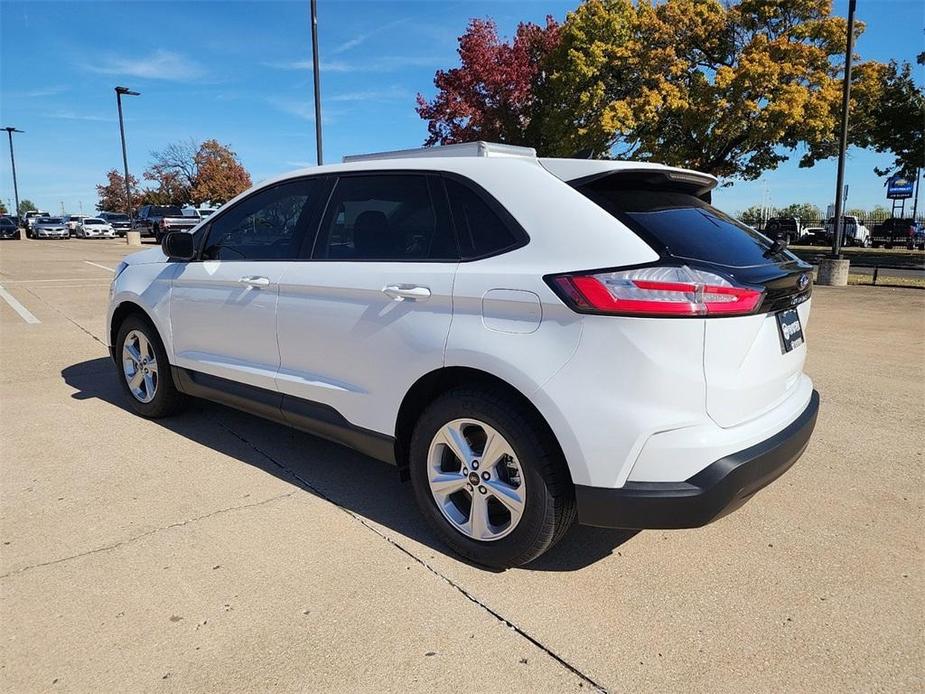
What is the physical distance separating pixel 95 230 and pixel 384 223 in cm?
5079

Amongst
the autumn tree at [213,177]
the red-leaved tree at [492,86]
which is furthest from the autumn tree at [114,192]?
the red-leaved tree at [492,86]

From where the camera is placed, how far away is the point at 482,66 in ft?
88.0

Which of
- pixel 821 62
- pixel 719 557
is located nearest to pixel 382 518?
pixel 719 557

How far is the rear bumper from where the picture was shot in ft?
7.61

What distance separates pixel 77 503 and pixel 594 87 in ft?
78.6

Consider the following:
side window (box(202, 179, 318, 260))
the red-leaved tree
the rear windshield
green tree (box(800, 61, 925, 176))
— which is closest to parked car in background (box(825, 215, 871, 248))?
green tree (box(800, 61, 925, 176))

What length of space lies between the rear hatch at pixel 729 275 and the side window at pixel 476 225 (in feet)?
1.14

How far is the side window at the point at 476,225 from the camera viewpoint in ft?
8.87

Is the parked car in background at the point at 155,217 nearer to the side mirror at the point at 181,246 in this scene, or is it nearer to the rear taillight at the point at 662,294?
the side mirror at the point at 181,246

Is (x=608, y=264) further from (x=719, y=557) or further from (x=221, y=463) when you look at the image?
(x=221, y=463)

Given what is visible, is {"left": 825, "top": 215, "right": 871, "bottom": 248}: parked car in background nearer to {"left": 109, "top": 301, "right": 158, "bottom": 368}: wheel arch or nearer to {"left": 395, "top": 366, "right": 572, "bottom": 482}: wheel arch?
{"left": 109, "top": 301, "right": 158, "bottom": 368}: wheel arch

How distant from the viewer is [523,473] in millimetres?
2578

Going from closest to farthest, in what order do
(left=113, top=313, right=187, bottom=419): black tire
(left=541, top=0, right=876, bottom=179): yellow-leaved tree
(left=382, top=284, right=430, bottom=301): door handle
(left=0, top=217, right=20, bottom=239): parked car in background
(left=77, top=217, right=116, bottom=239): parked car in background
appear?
(left=382, top=284, right=430, bottom=301): door handle < (left=113, top=313, right=187, bottom=419): black tire < (left=541, top=0, right=876, bottom=179): yellow-leaved tree < (left=0, top=217, right=20, bottom=239): parked car in background < (left=77, top=217, right=116, bottom=239): parked car in background

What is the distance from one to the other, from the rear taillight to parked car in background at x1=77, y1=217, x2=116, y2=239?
170ft
